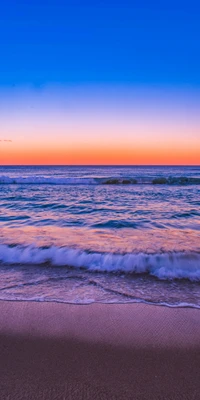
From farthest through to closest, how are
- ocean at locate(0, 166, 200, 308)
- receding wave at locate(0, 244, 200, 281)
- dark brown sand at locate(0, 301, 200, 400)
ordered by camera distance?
receding wave at locate(0, 244, 200, 281) → ocean at locate(0, 166, 200, 308) → dark brown sand at locate(0, 301, 200, 400)

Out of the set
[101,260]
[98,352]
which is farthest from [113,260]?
[98,352]

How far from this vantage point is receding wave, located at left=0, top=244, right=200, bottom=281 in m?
4.07

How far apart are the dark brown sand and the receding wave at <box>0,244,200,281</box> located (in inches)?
45.4

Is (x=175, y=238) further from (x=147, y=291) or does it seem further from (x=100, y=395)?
(x=100, y=395)

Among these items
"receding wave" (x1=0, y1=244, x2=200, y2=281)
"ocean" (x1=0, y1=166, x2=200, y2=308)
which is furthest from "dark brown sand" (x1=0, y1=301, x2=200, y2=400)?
"receding wave" (x1=0, y1=244, x2=200, y2=281)

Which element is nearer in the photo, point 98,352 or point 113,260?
point 98,352

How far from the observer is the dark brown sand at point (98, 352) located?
1.77 meters

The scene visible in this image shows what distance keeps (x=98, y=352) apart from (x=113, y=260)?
2.26 metres

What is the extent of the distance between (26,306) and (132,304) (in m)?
1.22

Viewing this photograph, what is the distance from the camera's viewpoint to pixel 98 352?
7.16ft

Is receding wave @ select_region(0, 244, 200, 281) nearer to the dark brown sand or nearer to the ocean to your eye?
the ocean

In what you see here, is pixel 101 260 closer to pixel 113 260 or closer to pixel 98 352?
pixel 113 260

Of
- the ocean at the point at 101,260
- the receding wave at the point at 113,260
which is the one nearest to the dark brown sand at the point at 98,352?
the ocean at the point at 101,260

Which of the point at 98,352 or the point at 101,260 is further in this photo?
the point at 101,260
